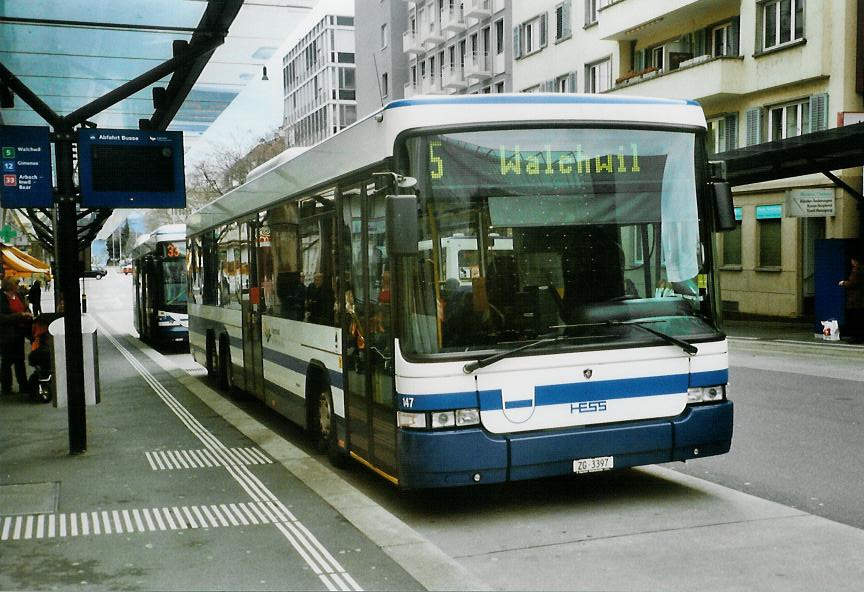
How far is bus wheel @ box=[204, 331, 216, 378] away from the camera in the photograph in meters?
15.3

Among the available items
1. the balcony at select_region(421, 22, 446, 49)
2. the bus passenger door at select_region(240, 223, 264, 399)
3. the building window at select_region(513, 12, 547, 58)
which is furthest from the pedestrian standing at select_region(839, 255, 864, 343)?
→ the balcony at select_region(421, 22, 446, 49)

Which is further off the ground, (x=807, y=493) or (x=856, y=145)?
(x=856, y=145)

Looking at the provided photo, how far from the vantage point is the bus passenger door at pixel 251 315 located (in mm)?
11414

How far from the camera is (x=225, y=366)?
561 inches

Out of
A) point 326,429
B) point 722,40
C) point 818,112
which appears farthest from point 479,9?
point 326,429

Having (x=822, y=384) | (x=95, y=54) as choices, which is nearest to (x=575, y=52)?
(x=822, y=384)

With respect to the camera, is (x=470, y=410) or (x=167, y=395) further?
(x=167, y=395)

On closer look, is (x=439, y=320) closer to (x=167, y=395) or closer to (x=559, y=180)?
(x=559, y=180)

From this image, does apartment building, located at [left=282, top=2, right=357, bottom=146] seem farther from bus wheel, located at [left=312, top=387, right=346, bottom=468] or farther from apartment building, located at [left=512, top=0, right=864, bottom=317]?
bus wheel, located at [left=312, top=387, right=346, bottom=468]

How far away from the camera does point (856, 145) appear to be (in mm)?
17594

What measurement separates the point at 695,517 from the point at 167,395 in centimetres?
1006

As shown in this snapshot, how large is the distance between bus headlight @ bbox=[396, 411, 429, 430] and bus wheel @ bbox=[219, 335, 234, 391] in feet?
25.2

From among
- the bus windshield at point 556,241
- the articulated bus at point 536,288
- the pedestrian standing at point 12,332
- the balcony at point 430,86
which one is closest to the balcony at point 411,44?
the balcony at point 430,86

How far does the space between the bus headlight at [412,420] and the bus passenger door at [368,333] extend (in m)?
0.20
